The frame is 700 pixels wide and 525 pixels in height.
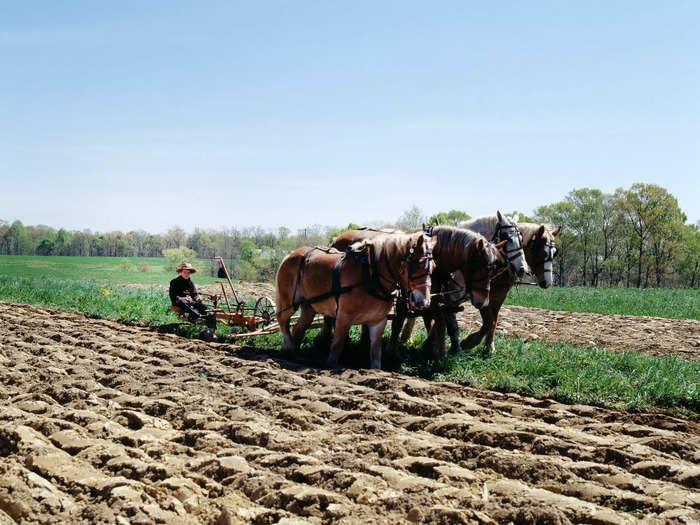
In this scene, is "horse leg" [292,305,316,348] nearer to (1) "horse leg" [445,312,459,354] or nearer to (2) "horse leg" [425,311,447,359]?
(2) "horse leg" [425,311,447,359]

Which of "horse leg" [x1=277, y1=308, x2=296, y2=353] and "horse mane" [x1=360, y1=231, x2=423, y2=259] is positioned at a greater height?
"horse mane" [x1=360, y1=231, x2=423, y2=259]

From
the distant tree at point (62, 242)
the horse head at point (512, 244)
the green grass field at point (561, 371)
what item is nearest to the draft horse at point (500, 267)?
the horse head at point (512, 244)

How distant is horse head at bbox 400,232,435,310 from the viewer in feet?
20.1

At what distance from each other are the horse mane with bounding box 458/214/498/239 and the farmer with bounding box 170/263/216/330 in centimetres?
439

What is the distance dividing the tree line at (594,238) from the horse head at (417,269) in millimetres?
32498

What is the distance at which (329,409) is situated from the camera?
493 centimetres

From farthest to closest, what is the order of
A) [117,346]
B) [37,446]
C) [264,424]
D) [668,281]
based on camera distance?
[668,281] → [117,346] → [264,424] → [37,446]

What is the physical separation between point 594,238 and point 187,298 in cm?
4110

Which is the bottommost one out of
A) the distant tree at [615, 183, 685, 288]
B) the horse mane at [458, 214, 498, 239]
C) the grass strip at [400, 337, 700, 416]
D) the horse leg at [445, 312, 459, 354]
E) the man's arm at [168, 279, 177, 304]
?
the grass strip at [400, 337, 700, 416]

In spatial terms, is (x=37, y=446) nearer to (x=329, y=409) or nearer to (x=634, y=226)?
(x=329, y=409)

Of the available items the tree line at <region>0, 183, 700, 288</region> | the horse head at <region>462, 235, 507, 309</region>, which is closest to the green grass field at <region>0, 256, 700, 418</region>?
the horse head at <region>462, 235, 507, 309</region>

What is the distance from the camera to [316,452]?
3943 mm

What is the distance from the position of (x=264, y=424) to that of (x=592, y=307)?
14656mm

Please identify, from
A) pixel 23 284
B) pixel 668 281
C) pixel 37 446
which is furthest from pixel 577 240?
pixel 37 446
